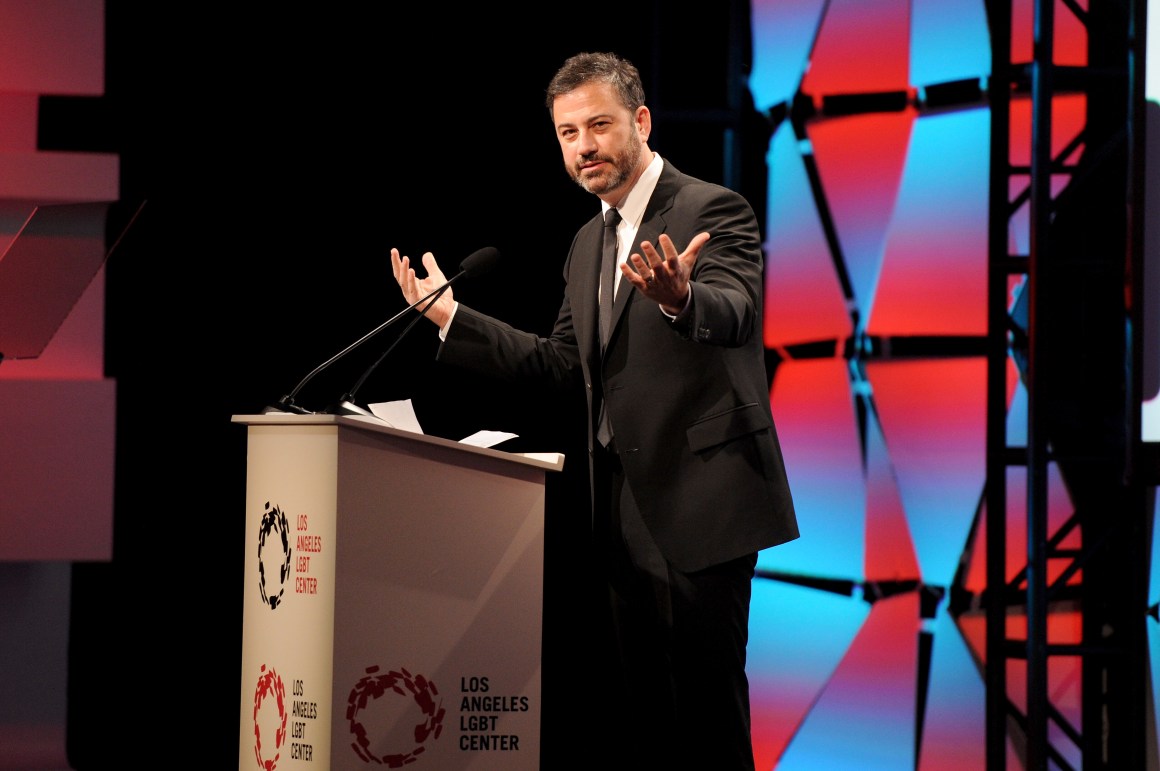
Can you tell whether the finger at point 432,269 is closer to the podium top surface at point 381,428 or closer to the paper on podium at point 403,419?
the paper on podium at point 403,419

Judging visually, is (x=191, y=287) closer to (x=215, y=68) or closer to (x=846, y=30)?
(x=215, y=68)

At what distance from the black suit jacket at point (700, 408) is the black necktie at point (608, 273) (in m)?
0.06

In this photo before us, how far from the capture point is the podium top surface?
2330mm

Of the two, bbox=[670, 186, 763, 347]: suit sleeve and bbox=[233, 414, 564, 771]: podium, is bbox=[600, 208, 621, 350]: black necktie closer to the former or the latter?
bbox=[670, 186, 763, 347]: suit sleeve

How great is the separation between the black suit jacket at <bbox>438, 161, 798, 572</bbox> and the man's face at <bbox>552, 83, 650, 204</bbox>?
0.39ft

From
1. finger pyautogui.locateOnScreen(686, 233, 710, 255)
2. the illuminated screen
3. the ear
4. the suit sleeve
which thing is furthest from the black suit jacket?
the illuminated screen

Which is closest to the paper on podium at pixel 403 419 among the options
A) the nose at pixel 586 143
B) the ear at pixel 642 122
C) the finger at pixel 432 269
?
the finger at pixel 432 269

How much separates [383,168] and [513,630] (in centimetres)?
201

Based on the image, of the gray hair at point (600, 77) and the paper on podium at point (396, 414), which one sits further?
the gray hair at point (600, 77)

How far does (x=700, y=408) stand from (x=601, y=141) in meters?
0.67

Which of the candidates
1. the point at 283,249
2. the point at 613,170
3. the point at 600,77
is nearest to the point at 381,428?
the point at 613,170

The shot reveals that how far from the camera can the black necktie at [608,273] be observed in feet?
8.86

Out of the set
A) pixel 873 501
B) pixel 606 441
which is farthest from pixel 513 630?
pixel 873 501

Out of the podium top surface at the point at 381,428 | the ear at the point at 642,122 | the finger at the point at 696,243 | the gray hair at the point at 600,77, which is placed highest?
the gray hair at the point at 600,77
